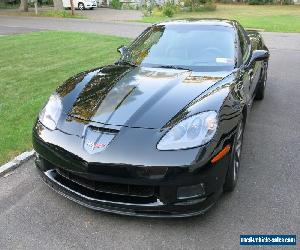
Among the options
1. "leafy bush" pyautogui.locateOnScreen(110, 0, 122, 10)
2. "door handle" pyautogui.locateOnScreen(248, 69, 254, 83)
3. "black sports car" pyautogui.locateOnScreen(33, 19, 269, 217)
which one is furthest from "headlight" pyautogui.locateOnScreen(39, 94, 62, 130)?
"leafy bush" pyautogui.locateOnScreen(110, 0, 122, 10)

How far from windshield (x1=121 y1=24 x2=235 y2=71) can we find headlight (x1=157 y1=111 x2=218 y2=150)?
1198 millimetres

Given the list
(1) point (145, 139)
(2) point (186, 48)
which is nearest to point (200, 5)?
(2) point (186, 48)

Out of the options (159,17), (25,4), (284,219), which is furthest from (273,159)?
(25,4)

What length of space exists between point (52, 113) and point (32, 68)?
543 centimetres

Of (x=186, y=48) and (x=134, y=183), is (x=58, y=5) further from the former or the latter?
(x=134, y=183)

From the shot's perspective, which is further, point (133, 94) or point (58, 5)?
point (58, 5)

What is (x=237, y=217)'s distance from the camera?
327cm

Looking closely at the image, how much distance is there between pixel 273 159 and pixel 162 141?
1848mm

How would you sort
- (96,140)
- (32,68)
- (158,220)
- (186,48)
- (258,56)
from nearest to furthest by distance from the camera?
(96,140)
(158,220)
(186,48)
(258,56)
(32,68)

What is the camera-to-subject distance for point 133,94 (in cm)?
364

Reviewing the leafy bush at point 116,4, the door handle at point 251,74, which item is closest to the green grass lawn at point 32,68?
the door handle at point 251,74

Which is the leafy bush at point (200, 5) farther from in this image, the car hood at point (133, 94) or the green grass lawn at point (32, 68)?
the car hood at point (133, 94)

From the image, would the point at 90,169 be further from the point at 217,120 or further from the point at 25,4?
the point at 25,4

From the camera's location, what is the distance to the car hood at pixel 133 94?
10.7 ft
